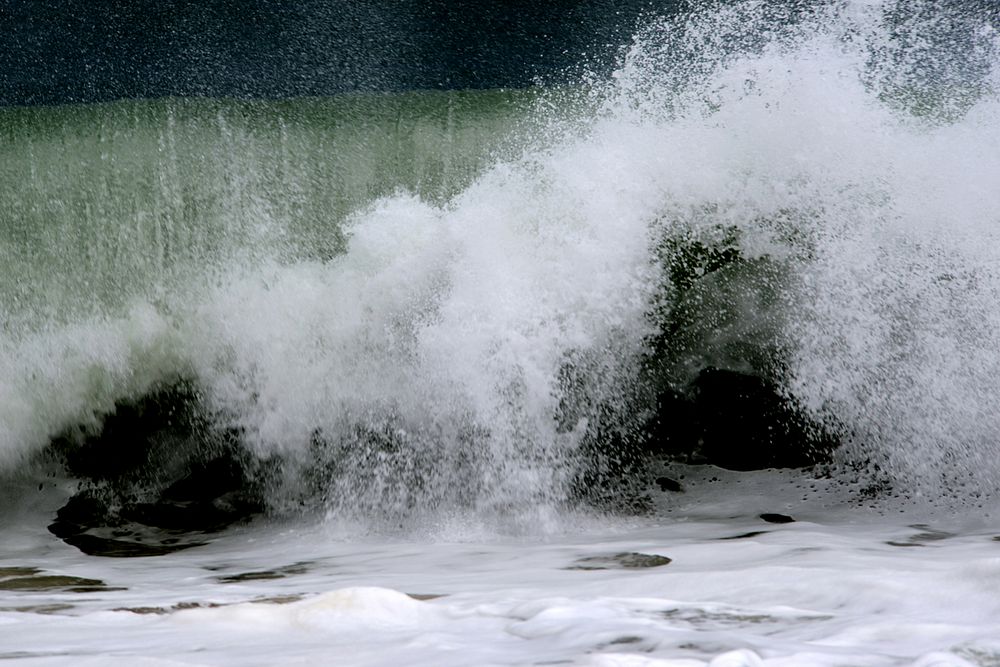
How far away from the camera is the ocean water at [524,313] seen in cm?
263

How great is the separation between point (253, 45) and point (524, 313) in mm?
1429

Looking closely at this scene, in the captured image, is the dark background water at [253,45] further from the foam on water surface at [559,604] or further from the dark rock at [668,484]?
the foam on water surface at [559,604]

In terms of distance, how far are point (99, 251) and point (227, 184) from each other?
46cm

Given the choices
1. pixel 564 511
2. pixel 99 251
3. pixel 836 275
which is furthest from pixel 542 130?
pixel 99 251

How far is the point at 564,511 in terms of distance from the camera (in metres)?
2.62

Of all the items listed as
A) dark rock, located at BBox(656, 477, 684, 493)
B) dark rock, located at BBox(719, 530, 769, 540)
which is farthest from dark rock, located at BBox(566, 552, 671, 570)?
dark rock, located at BBox(656, 477, 684, 493)

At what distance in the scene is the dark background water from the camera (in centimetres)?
337

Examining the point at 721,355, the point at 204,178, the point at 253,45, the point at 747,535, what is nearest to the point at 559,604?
the point at 747,535

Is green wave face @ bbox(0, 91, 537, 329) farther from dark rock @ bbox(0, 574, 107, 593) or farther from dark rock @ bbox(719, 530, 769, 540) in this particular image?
dark rock @ bbox(719, 530, 769, 540)

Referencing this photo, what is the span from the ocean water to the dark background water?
0.29ft

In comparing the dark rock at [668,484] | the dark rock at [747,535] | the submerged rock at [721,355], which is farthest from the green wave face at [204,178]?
the dark rock at [747,535]

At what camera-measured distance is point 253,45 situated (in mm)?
3410

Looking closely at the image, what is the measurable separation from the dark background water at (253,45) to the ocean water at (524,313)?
0.09 m

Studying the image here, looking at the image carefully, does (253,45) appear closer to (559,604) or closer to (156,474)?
(156,474)
